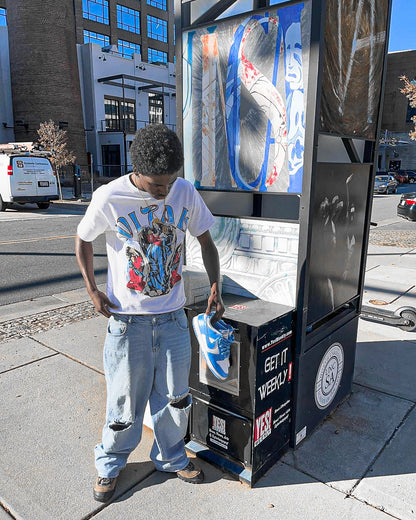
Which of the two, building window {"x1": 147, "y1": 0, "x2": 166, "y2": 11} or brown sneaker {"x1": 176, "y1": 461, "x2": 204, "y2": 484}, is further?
building window {"x1": 147, "y1": 0, "x2": 166, "y2": 11}

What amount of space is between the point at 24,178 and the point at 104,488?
612 inches

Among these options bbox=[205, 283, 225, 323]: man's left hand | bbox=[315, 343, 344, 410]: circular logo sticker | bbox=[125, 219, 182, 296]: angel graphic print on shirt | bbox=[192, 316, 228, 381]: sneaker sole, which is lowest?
bbox=[315, 343, 344, 410]: circular logo sticker

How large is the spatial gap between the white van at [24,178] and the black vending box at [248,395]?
15.1 m

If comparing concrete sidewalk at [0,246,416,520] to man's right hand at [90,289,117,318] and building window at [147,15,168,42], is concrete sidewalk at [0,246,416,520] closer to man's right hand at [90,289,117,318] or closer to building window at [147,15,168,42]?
man's right hand at [90,289,117,318]

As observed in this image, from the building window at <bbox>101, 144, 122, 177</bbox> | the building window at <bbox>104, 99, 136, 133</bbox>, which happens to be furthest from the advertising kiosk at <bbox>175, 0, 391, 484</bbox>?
the building window at <bbox>104, 99, 136, 133</bbox>

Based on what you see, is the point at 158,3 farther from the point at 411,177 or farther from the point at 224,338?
the point at 224,338

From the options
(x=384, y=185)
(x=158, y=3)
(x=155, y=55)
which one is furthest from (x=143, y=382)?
(x=158, y=3)

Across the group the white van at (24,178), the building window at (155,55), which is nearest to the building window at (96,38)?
the building window at (155,55)

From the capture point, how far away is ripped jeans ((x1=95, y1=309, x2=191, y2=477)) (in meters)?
2.21

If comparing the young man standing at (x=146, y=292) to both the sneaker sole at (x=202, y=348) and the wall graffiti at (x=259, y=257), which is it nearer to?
the sneaker sole at (x=202, y=348)

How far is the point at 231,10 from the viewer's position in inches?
110

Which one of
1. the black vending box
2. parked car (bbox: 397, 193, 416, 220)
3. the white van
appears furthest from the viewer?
the white van

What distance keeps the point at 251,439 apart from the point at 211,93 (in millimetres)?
2155

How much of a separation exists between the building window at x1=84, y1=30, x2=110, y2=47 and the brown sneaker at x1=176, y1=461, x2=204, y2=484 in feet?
146
